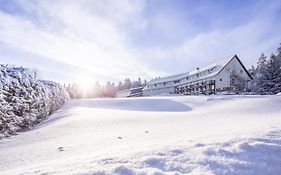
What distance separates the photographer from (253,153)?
4539mm

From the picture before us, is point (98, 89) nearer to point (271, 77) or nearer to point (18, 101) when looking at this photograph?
point (271, 77)

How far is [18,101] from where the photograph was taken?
30.9ft

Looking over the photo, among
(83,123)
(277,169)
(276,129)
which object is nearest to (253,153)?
(277,169)

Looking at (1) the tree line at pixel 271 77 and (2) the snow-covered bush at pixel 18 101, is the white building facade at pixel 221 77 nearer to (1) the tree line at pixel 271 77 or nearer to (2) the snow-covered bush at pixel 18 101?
(1) the tree line at pixel 271 77

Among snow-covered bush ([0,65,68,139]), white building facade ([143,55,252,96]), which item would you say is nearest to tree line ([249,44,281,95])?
white building facade ([143,55,252,96])

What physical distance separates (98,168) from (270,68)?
45.3m

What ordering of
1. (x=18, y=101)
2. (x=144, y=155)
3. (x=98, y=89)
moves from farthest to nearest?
(x=98, y=89) < (x=18, y=101) < (x=144, y=155)

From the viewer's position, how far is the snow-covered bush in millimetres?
8547

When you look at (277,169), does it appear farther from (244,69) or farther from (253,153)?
(244,69)

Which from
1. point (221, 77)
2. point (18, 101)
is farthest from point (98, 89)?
point (18, 101)

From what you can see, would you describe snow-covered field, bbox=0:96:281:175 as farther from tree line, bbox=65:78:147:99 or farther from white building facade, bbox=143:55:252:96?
tree line, bbox=65:78:147:99

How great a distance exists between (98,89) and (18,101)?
9316 cm

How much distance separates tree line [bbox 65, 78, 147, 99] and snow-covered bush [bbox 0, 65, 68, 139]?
2370 inches

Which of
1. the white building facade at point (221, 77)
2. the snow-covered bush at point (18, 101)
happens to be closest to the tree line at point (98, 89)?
the white building facade at point (221, 77)
